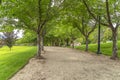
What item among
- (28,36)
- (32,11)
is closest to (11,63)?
(32,11)

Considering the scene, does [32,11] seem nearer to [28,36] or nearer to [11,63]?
[11,63]

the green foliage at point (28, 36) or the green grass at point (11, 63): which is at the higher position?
the green foliage at point (28, 36)

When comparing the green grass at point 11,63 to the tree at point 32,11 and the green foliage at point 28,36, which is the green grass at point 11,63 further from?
the green foliage at point 28,36

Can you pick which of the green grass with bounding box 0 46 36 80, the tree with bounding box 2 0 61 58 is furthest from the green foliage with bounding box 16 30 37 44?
the tree with bounding box 2 0 61 58

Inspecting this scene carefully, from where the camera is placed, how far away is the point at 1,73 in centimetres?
1447

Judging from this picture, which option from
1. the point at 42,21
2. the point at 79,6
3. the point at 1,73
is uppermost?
the point at 79,6

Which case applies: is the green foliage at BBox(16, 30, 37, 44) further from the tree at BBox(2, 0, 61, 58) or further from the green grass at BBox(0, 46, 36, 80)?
the tree at BBox(2, 0, 61, 58)

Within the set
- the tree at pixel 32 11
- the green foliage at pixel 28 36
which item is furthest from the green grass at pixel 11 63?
the green foliage at pixel 28 36

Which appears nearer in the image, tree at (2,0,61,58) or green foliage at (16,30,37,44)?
tree at (2,0,61,58)

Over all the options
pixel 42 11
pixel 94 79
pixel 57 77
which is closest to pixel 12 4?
pixel 42 11

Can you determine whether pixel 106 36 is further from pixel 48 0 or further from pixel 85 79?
pixel 85 79

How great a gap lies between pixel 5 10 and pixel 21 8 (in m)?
1.30

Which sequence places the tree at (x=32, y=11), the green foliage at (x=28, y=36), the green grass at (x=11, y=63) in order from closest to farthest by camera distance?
the green grass at (x=11, y=63)
the tree at (x=32, y=11)
the green foliage at (x=28, y=36)

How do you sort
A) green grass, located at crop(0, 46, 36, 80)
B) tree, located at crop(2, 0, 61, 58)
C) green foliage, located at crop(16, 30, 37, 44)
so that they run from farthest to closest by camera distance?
green foliage, located at crop(16, 30, 37, 44) → tree, located at crop(2, 0, 61, 58) → green grass, located at crop(0, 46, 36, 80)
